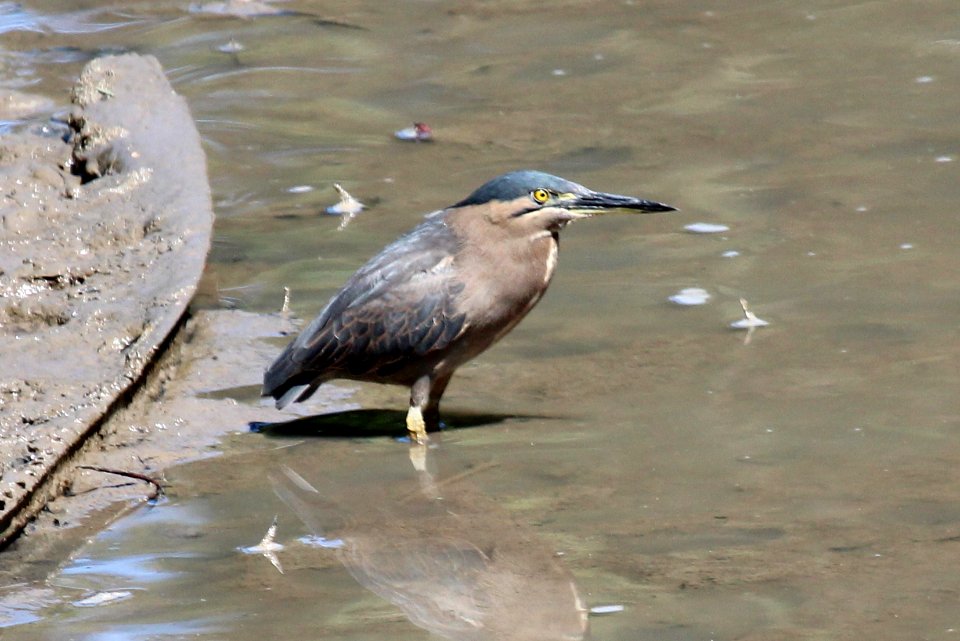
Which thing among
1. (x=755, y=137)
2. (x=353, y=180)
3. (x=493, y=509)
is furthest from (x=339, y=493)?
(x=755, y=137)

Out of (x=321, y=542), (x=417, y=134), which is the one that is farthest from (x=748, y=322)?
(x=417, y=134)

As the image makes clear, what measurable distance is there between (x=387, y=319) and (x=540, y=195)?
71cm

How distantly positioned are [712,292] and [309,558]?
8.55ft

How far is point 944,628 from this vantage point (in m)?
3.68

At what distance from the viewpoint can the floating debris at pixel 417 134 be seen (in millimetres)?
8828

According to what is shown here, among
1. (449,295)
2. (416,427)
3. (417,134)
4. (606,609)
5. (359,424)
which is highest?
(449,295)

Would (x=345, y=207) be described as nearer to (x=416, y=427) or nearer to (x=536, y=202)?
(x=536, y=202)

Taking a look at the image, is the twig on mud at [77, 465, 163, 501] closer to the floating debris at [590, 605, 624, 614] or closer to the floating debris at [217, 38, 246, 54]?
the floating debris at [590, 605, 624, 614]

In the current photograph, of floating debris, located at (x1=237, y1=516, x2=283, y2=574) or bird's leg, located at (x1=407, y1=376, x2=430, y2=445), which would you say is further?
bird's leg, located at (x1=407, y1=376, x2=430, y2=445)

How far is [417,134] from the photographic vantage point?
8.83 metres

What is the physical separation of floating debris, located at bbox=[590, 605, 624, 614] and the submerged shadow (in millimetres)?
1581

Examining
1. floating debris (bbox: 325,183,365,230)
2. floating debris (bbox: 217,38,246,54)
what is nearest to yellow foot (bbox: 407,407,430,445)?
floating debris (bbox: 325,183,365,230)

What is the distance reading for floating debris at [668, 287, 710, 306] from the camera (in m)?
6.38

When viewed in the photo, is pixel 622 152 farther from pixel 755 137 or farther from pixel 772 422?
pixel 772 422
